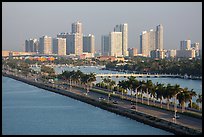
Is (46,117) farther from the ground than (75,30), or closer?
closer

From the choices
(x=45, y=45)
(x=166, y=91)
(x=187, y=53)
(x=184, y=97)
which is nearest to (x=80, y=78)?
(x=166, y=91)

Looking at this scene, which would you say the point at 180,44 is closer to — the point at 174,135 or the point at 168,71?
the point at 168,71

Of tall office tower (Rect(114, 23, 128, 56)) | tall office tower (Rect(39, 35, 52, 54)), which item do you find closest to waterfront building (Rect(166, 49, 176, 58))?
tall office tower (Rect(114, 23, 128, 56))

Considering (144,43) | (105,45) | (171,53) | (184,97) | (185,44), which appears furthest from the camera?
(185,44)

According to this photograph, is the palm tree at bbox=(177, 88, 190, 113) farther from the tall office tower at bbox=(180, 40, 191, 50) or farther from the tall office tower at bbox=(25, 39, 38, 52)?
the tall office tower at bbox=(180, 40, 191, 50)

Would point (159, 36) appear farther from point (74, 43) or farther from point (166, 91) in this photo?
point (166, 91)

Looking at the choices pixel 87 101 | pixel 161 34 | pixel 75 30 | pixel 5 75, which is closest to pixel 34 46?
pixel 75 30
